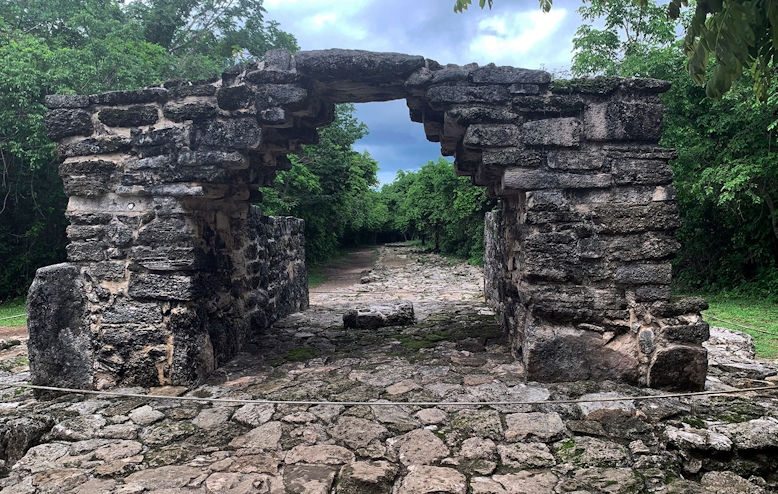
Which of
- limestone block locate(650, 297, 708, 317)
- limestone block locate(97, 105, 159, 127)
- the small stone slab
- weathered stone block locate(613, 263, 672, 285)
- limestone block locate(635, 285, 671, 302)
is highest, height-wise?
limestone block locate(97, 105, 159, 127)

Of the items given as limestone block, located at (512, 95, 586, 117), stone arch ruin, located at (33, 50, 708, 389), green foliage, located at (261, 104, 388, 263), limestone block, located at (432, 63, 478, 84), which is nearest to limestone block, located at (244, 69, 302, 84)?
stone arch ruin, located at (33, 50, 708, 389)

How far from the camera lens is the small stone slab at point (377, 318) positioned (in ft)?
19.3

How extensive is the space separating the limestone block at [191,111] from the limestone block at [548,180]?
2.50 m

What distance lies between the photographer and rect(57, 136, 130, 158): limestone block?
399 centimetres

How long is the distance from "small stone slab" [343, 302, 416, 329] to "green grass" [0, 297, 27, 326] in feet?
20.5

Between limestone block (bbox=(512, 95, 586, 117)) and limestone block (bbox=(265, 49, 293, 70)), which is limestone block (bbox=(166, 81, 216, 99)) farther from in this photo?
limestone block (bbox=(512, 95, 586, 117))

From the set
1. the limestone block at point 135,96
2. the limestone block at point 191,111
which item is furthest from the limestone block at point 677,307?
the limestone block at point 135,96

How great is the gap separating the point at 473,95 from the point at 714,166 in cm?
748

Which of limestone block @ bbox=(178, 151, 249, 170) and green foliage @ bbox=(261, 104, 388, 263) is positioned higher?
green foliage @ bbox=(261, 104, 388, 263)

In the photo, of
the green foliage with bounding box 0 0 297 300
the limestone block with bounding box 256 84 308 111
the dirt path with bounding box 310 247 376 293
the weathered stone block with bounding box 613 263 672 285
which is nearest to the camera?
the weathered stone block with bounding box 613 263 672 285

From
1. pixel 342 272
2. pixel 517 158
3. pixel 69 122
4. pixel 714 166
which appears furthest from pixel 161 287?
pixel 342 272

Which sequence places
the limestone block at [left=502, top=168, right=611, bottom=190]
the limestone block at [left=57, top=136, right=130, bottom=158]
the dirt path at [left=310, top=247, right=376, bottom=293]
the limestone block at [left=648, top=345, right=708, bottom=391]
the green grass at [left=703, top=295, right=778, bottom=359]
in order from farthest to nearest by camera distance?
the dirt path at [left=310, top=247, right=376, bottom=293], the green grass at [left=703, top=295, right=778, bottom=359], the limestone block at [left=57, top=136, right=130, bottom=158], the limestone block at [left=502, top=168, right=611, bottom=190], the limestone block at [left=648, top=345, right=708, bottom=391]

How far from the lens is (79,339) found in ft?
12.7

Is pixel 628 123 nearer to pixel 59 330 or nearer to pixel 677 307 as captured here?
pixel 677 307
